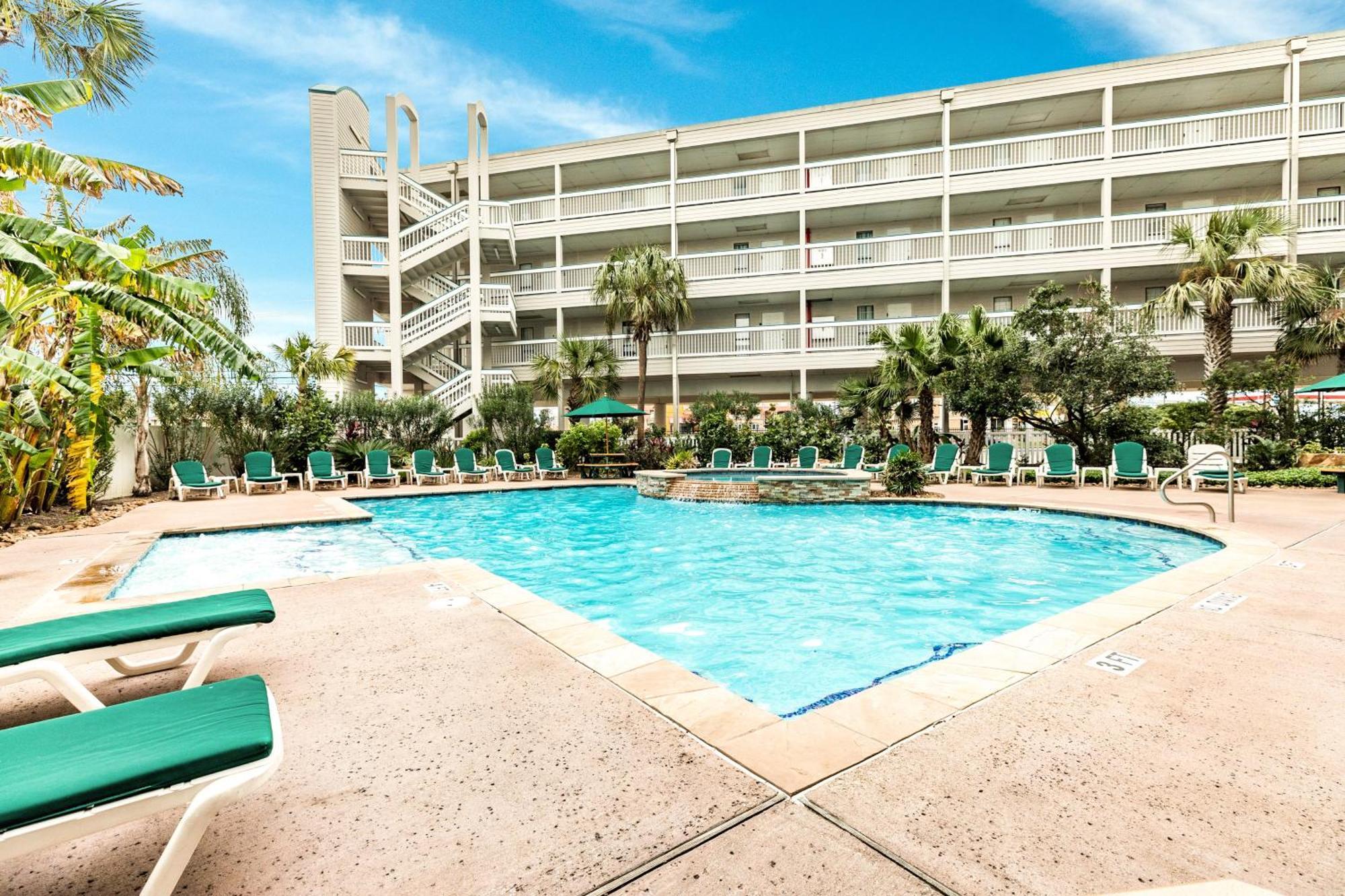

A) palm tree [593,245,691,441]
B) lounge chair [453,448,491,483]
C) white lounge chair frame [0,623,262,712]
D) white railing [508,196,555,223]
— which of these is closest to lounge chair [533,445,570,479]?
lounge chair [453,448,491,483]

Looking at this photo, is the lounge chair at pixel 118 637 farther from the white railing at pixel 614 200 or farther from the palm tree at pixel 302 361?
the white railing at pixel 614 200

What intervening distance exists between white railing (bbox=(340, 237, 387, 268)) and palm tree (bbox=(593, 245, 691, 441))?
26.5ft

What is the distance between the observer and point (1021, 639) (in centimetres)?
Answer: 383

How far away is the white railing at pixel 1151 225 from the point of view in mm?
18891

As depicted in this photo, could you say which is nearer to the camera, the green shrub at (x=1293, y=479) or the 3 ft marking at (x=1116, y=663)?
the 3 ft marking at (x=1116, y=663)

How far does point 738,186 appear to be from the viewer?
2320cm

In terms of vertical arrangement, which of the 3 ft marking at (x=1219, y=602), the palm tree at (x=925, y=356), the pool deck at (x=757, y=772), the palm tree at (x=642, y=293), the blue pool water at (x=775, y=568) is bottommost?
the blue pool water at (x=775, y=568)

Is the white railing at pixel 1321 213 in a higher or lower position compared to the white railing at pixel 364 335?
higher

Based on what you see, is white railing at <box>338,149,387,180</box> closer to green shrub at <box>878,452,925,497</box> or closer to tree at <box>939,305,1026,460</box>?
green shrub at <box>878,452,925,497</box>

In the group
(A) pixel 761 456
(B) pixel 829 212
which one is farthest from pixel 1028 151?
(A) pixel 761 456

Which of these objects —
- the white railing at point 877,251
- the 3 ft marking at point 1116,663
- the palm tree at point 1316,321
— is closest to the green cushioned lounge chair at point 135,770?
the 3 ft marking at point 1116,663

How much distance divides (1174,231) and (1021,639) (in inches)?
713

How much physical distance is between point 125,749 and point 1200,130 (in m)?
27.6

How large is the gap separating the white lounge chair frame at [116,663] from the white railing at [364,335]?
20049 mm
